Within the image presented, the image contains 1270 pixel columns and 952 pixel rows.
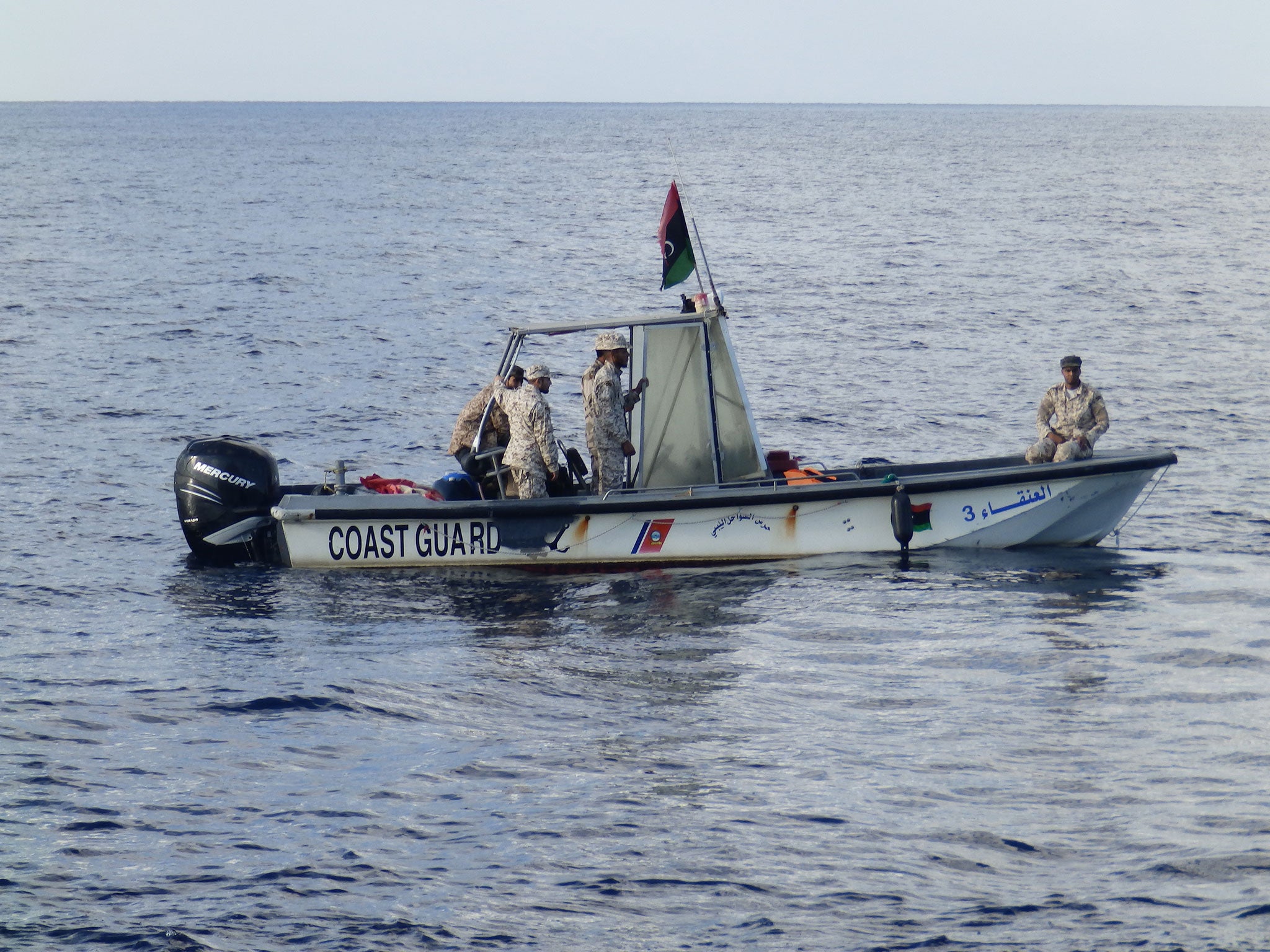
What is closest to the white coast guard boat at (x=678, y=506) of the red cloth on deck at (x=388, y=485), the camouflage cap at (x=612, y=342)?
the camouflage cap at (x=612, y=342)

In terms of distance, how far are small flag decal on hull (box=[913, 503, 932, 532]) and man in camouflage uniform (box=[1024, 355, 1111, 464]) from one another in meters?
1.22

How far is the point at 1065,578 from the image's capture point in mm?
11805

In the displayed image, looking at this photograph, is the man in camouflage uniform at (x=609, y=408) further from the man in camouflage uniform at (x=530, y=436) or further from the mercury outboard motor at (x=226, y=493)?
the mercury outboard motor at (x=226, y=493)

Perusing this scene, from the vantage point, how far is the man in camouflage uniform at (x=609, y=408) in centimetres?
1178

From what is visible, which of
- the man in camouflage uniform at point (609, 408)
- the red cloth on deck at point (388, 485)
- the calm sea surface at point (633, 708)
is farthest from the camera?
the red cloth on deck at point (388, 485)

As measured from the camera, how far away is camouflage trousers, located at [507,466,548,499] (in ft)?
39.6

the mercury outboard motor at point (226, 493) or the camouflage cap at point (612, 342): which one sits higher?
the camouflage cap at point (612, 342)

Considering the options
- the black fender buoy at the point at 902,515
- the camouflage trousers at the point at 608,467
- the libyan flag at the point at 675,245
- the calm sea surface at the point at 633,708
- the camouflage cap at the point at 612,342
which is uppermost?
the libyan flag at the point at 675,245

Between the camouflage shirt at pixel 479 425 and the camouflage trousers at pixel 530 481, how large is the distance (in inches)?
17.2

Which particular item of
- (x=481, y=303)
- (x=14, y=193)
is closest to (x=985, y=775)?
(x=481, y=303)

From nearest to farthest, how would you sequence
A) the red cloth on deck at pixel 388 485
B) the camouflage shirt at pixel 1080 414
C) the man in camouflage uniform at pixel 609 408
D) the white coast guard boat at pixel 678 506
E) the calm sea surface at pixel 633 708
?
the calm sea surface at pixel 633 708 → the man in camouflage uniform at pixel 609 408 → the white coast guard boat at pixel 678 506 → the camouflage shirt at pixel 1080 414 → the red cloth on deck at pixel 388 485

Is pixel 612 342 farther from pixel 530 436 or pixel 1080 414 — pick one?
pixel 1080 414

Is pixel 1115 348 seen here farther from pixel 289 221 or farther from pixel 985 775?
pixel 289 221

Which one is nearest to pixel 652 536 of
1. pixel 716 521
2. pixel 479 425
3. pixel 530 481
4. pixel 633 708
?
pixel 716 521
